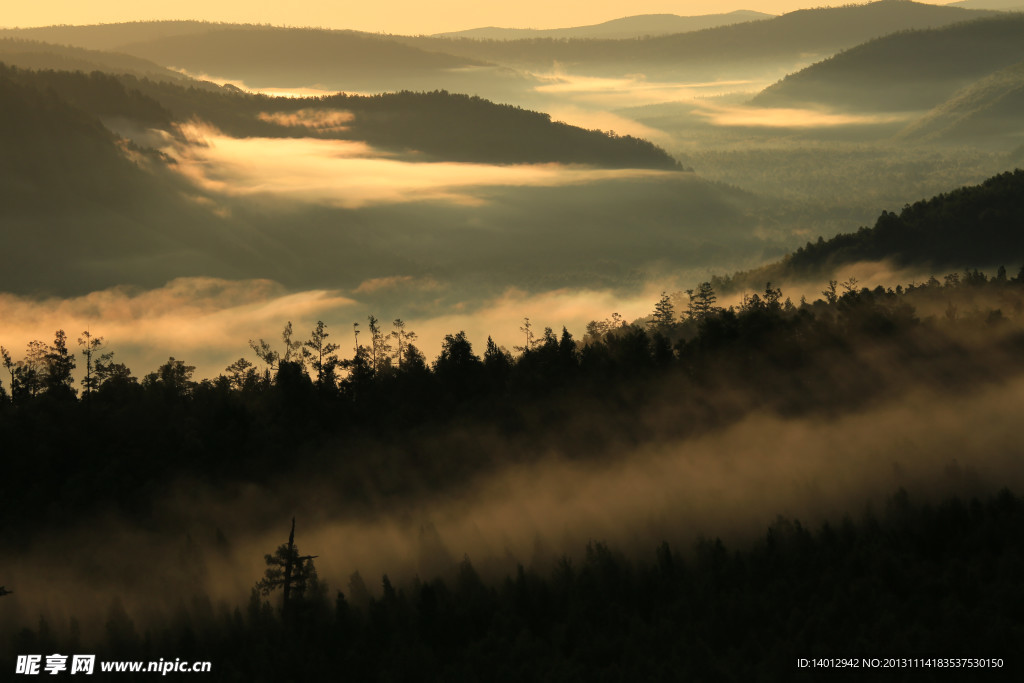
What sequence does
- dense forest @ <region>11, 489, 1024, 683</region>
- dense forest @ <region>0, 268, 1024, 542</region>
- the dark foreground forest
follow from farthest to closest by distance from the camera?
1. dense forest @ <region>0, 268, 1024, 542</region>
2. the dark foreground forest
3. dense forest @ <region>11, 489, 1024, 683</region>

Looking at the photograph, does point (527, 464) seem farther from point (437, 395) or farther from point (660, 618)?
point (660, 618)

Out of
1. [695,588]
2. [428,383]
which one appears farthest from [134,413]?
[695,588]

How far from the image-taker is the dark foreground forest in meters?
79.6

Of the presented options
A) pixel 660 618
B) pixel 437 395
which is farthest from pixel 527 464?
pixel 660 618

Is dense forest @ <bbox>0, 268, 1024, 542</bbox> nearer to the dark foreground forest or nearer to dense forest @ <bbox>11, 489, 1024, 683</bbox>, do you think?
the dark foreground forest

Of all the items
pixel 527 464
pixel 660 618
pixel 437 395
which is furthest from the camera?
pixel 527 464

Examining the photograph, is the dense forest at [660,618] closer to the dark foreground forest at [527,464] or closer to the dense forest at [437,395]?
the dark foreground forest at [527,464]

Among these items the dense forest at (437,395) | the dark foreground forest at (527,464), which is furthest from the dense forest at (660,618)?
→ the dense forest at (437,395)

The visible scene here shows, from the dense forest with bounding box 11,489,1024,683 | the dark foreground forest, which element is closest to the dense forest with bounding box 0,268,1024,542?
the dark foreground forest

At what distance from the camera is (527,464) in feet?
374

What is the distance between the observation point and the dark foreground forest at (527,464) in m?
79.6

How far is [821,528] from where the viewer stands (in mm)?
96250

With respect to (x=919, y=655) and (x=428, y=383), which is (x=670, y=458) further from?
(x=919, y=655)

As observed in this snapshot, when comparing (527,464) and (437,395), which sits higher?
(437,395)
